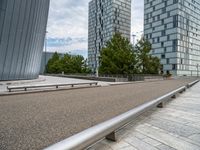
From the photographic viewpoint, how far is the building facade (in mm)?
19719

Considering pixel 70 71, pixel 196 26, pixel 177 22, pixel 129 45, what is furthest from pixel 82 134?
pixel 196 26

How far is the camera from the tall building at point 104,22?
106 m

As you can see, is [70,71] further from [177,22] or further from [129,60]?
[177,22]

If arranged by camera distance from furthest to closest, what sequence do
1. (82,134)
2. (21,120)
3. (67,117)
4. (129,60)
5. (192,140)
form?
(129,60), (67,117), (21,120), (192,140), (82,134)

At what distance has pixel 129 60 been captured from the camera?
3381cm

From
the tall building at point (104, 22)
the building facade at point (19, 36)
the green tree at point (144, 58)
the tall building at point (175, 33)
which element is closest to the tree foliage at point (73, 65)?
the green tree at point (144, 58)

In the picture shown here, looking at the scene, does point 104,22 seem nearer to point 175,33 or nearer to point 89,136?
point 175,33

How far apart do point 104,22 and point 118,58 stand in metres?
82.2

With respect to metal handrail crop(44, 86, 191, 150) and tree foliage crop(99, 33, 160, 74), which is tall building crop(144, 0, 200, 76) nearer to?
tree foliage crop(99, 33, 160, 74)

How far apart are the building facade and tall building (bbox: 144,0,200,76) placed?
56.6 meters

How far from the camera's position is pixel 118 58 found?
110 feet

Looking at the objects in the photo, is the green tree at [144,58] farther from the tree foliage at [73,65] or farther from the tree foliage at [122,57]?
the tree foliage at [73,65]

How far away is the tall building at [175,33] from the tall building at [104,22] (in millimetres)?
24062

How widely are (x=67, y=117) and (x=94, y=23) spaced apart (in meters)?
120
